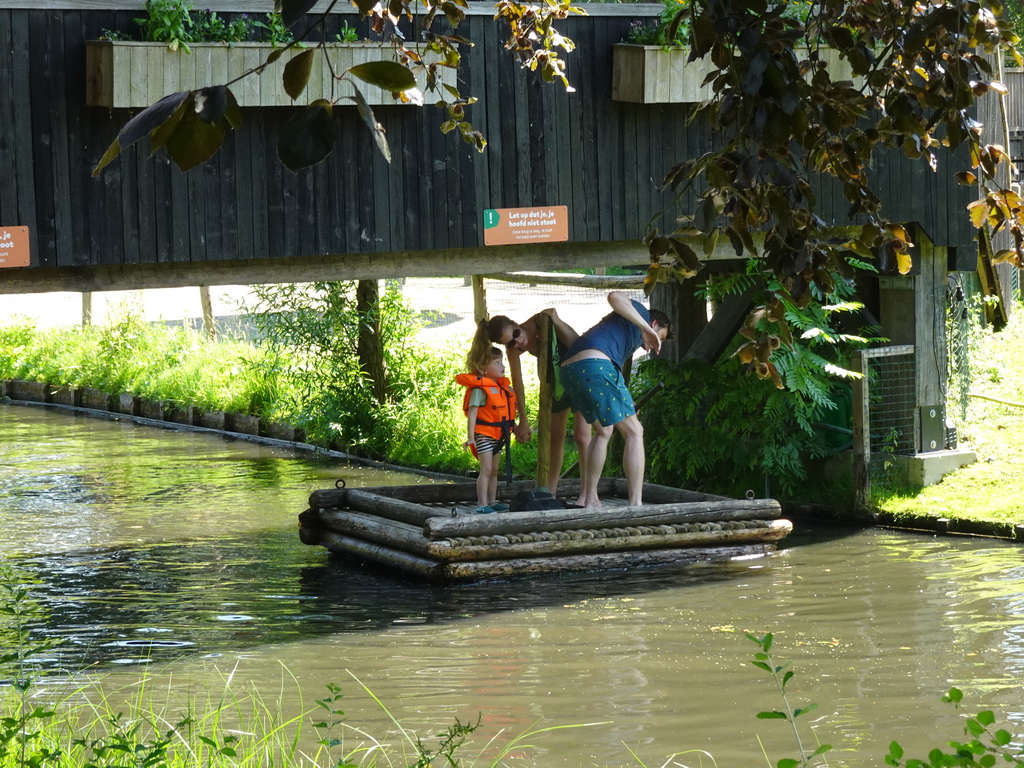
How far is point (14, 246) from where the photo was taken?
8.88m

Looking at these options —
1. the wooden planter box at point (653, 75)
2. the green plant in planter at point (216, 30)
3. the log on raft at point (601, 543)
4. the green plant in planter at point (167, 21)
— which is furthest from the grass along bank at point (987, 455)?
the green plant in planter at point (167, 21)

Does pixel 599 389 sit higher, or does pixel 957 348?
pixel 957 348

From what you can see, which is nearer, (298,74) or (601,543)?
(298,74)

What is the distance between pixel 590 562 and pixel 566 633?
166 centimetres

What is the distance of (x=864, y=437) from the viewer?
1151 cm

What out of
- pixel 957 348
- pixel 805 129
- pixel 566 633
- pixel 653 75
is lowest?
pixel 566 633

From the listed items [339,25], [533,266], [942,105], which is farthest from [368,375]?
[942,105]

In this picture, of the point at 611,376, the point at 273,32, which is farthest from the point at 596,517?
the point at 273,32

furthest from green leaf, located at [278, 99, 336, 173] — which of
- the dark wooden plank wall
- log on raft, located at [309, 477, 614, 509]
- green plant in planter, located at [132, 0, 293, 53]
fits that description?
log on raft, located at [309, 477, 614, 509]

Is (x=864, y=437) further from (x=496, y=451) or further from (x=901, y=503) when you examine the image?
(x=496, y=451)

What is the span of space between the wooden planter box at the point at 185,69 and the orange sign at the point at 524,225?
1.41 m

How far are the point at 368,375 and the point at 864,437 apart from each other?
6.21 meters

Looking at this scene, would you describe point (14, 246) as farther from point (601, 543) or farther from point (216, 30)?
point (601, 543)

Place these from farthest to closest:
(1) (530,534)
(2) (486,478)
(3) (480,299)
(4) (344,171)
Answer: (3) (480,299) < (2) (486,478) < (4) (344,171) < (1) (530,534)
